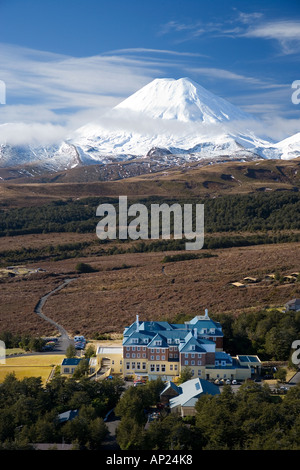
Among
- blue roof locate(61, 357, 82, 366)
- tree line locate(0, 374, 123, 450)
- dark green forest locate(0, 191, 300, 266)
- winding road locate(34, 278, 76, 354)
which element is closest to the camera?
tree line locate(0, 374, 123, 450)

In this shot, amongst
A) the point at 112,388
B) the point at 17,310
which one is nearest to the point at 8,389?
the point at 112,388

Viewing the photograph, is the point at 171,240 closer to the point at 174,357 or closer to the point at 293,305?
the point at 293,305

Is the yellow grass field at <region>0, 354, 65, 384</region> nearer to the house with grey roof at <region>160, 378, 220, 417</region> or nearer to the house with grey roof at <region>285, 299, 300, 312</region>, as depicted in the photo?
the house with grey roof at <region>160, 378, 220, 417</region>

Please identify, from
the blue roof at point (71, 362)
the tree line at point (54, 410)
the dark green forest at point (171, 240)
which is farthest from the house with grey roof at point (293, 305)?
the dark green forest at point (171, 240)

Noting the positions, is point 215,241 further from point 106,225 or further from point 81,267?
point 106,225

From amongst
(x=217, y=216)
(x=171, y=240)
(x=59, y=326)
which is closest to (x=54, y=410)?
(x=59, y=326)

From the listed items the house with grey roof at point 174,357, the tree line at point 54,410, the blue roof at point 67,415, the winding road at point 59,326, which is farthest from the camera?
the winding road at point 59,326

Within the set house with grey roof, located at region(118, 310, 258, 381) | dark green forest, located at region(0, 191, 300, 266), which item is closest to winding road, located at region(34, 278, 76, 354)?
house with grey roof, located at region(118, 310, 258, 381)

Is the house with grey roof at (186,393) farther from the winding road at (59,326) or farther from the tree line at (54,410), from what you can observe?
the winding road at (59,326)
